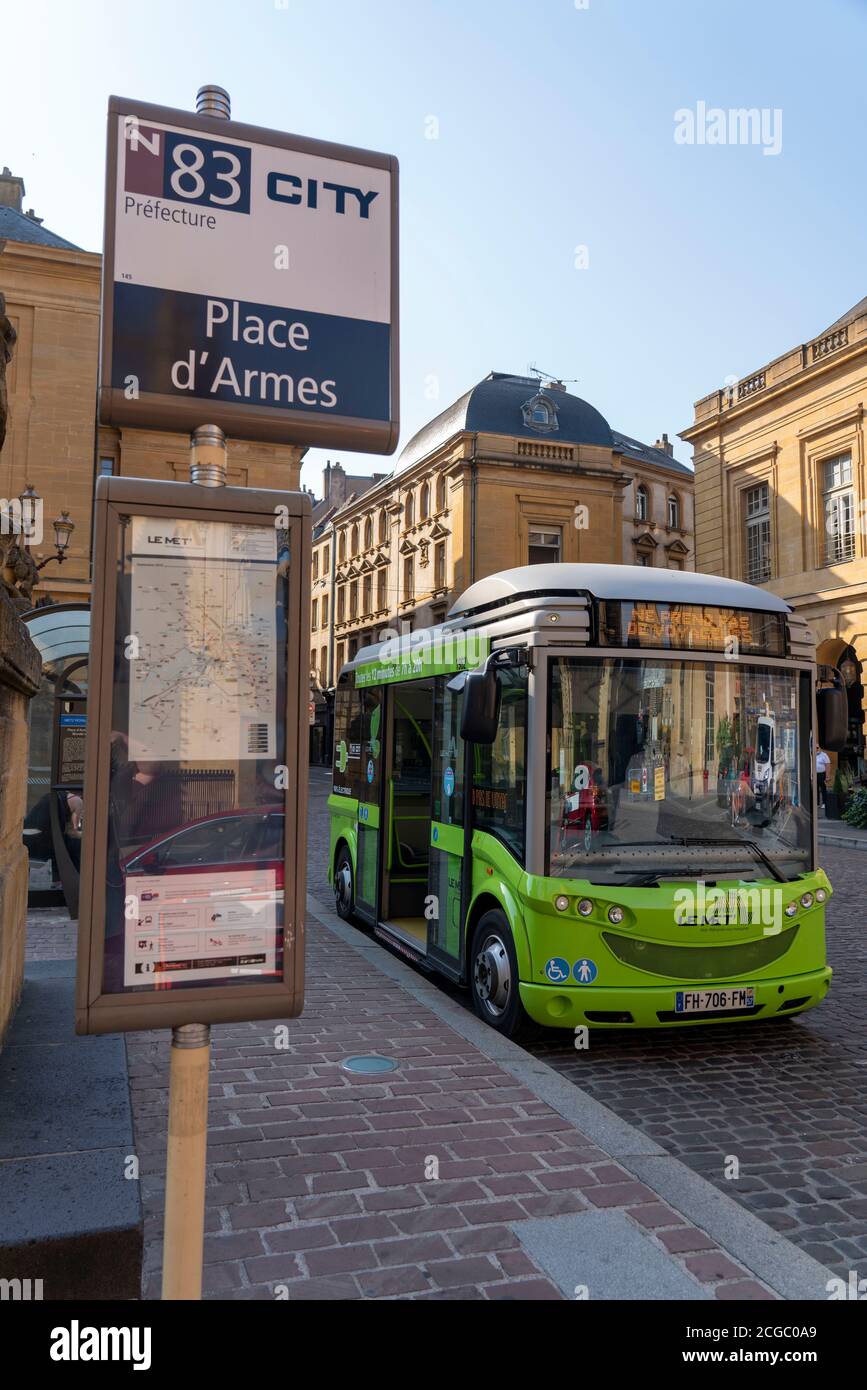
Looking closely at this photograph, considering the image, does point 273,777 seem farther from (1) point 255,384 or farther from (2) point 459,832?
(2) point 459,832

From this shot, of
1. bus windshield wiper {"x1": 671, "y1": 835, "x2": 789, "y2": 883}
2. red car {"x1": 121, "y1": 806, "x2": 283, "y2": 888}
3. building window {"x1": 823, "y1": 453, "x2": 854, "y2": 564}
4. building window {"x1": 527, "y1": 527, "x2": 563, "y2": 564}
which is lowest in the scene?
bus windshield wiper {"x1": 671, "y1": 835, "x2": 789, "y2": 883}

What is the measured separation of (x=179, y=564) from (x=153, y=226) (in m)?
0.82

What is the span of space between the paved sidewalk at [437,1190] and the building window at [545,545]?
3892cm

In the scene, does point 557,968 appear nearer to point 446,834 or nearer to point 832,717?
point 446,834

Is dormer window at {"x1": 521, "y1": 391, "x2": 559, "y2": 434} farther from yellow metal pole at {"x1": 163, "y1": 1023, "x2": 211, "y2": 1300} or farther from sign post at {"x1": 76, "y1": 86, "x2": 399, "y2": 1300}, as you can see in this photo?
yellow metal pole at {"x1": 163, "y1": 1023, "x2": 211, "y2": 1300}

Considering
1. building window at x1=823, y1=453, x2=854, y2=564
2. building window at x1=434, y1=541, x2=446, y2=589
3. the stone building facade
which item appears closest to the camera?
the stone building facade

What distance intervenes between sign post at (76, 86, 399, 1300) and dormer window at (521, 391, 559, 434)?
42.8 metres

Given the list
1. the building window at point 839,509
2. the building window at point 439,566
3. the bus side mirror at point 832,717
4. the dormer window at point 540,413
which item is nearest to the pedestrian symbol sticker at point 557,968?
the bus side mirror at point 832,717

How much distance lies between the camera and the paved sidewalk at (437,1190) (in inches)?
126

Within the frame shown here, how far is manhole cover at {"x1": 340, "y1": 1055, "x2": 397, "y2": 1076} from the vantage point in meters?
5.38

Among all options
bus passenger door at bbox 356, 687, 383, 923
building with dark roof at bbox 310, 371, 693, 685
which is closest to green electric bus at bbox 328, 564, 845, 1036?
bus passenger door at bbox 356, 687, 383, 923

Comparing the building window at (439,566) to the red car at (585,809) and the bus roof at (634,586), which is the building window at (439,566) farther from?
the red car at (585,809)

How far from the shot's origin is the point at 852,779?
2512 centimetres

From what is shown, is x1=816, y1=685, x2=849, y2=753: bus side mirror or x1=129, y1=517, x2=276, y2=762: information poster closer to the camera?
x1=129, y1=517, x2=276, y2=762: information poster
